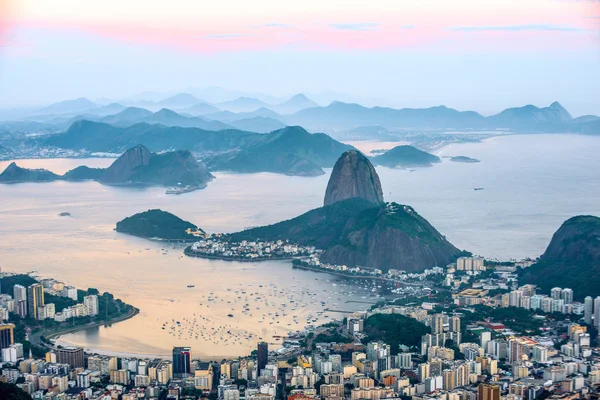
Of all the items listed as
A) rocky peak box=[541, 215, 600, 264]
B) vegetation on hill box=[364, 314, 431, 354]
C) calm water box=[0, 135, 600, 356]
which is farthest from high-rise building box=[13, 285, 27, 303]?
rocky peak box=[541, 215, 600, 264]

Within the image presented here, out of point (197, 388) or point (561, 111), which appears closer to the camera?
point (197, 388)

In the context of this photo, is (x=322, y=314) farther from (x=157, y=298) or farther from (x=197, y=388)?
(x=197, y=388)

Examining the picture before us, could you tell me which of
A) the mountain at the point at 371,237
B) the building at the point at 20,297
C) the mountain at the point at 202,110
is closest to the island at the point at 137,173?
the mountain at the point at 371,237

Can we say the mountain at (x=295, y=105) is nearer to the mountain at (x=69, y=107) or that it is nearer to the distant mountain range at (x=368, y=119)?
the distant mountain range at (x=368, y=119)

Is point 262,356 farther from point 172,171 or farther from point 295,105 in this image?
point 295,105

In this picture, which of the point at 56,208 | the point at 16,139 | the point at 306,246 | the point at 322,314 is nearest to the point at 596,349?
the point at 322,314

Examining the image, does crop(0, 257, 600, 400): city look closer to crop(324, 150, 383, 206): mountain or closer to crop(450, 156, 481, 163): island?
crop(324, 150, 383, 206): mountain

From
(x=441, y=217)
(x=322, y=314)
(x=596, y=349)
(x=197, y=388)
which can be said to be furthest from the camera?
(x=441, y=217)
